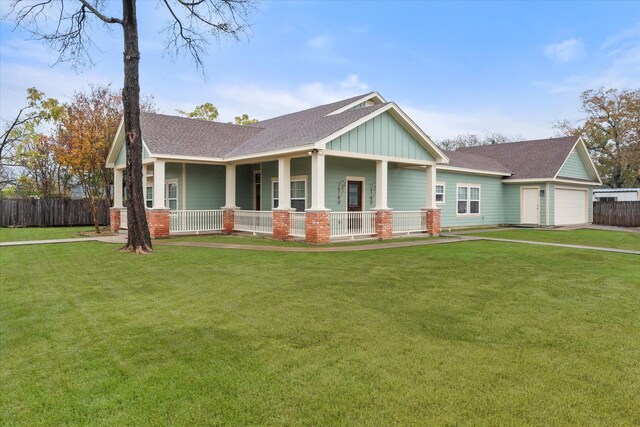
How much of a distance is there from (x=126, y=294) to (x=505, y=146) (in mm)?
26971

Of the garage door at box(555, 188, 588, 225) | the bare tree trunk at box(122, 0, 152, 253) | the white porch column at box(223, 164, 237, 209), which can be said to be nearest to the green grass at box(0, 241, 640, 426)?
the bare tree trunk at box(122, 0, 152, 253)

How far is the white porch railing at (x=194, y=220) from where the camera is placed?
16.3 meters

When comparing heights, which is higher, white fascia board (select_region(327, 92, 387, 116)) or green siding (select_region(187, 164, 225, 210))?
white fascia board (select_region(327, 92, 387, 116))

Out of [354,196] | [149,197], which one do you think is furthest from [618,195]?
[149,197]

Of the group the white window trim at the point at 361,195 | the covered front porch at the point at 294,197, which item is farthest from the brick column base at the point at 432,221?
the white window trim at the point at 361,195

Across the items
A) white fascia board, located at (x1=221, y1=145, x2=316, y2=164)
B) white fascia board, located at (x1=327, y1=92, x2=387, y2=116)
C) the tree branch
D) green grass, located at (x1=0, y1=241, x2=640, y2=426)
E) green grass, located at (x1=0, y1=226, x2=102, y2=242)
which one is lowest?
green grass, located at (x1=0, y1=241, x2=640, y2=426)

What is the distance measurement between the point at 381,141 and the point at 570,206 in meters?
15.6

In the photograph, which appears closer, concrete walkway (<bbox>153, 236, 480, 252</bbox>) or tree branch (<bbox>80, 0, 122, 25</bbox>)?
tree branch (<bbox>80, 0, 122, 25</bbox>)

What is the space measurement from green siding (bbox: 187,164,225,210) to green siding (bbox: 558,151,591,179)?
18300 mm

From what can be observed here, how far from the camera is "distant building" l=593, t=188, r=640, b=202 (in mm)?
28219

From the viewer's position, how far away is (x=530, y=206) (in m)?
23.0

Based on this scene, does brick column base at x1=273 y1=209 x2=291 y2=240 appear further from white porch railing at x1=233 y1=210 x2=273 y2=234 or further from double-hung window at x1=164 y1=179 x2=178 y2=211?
double-hung window at x1=164 y1=179 x2=178 y2=211

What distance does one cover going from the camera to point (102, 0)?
13.1 metres

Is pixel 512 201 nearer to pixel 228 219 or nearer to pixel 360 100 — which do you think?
pixel 360 100
